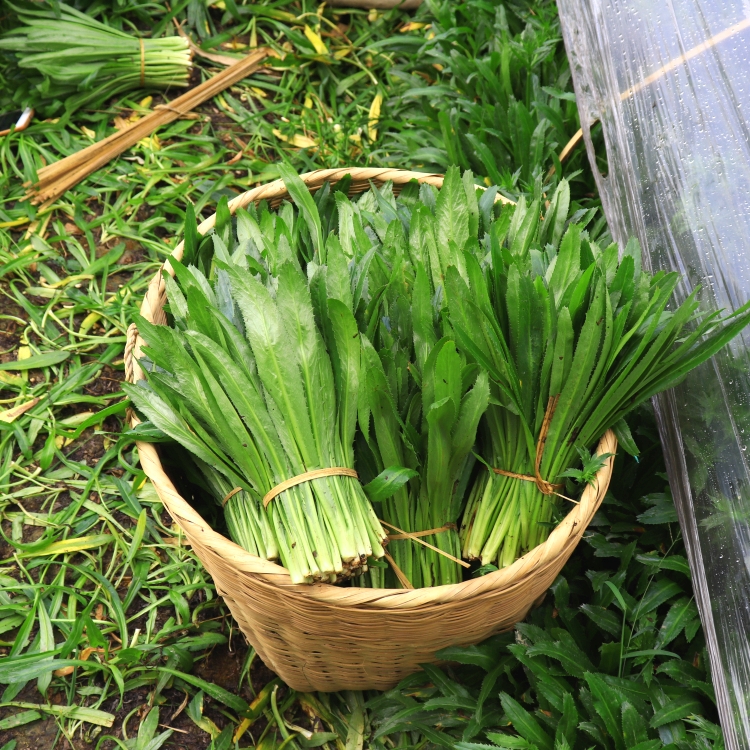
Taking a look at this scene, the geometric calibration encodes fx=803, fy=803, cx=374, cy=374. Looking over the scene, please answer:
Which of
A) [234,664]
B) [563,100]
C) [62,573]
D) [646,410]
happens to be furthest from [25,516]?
[563,100]

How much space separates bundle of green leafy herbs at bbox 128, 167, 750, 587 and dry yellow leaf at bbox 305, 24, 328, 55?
5.58ft

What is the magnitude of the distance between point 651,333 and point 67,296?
169cm

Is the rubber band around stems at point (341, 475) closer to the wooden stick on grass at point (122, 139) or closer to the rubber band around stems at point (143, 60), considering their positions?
the wooden stick on grass at point (122, 139)

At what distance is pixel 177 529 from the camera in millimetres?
1931

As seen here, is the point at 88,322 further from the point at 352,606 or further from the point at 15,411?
the point at 352,606

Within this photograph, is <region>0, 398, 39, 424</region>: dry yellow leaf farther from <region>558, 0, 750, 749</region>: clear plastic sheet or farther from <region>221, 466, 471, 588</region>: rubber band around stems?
<region>558, 0, 750, 749</region>: clear plastic sheet

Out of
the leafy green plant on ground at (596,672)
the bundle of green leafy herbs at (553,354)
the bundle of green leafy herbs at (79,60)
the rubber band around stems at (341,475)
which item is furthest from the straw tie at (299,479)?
the bundle of green leafy herbs at (79,60)

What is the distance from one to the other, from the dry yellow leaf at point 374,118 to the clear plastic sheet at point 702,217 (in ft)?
3.09

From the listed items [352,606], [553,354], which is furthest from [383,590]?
[553,354]

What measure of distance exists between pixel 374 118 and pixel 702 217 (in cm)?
142

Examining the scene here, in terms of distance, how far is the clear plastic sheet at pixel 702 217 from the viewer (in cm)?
140

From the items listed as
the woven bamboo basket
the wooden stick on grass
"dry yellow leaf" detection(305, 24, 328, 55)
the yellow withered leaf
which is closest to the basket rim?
the woven bamboo basket

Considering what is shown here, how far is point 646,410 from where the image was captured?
1814 mm

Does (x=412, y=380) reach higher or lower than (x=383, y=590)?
higher
